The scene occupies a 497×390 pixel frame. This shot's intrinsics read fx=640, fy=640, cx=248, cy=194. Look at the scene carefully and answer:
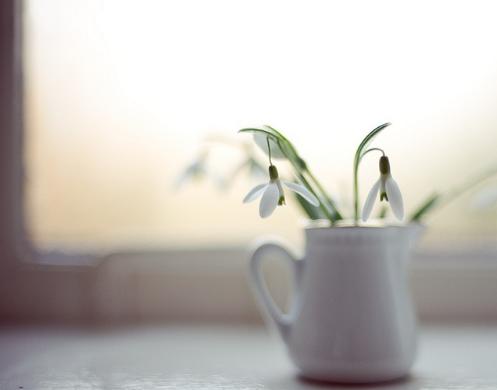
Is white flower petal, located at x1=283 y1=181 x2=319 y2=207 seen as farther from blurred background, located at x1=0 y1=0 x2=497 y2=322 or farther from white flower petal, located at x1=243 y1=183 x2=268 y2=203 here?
blurred background, located at x1=0 y1=0 x2=497 y2=322

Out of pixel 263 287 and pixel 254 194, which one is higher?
Result: pixel 254 194

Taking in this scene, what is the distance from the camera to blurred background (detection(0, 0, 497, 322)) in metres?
0.90

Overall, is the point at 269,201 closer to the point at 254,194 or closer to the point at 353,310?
the point at 254,194

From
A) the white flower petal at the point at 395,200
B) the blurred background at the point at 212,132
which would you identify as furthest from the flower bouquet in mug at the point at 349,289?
the blurred background at the point at 212,132

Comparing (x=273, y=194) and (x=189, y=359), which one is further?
(x=189, y=359)

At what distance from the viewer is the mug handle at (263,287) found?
0.62 m

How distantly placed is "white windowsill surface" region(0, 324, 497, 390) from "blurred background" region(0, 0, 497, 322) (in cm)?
7

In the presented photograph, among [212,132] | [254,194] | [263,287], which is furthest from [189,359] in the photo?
[212,132]

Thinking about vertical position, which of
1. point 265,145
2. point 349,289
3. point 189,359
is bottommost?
point 189,359

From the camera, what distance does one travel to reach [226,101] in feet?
3.07

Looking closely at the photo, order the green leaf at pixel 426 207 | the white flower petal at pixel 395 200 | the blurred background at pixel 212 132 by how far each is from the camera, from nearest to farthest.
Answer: the white flower petal at pixel 395 200
the green leaf at pixel 426 207
the blurred background at pixel 212 132

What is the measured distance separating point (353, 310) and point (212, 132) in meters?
0.43

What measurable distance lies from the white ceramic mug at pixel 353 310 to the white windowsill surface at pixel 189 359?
27 mm

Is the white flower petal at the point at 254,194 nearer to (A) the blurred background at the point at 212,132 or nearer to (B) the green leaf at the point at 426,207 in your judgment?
(B) the green leaf at the point at 426,207
